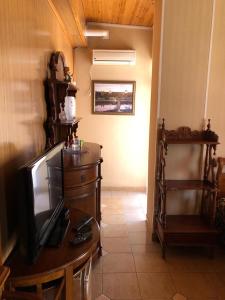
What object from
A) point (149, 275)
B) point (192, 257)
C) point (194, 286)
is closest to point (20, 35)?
point (149, 275)

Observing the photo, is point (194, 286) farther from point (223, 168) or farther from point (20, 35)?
point (20, 35)

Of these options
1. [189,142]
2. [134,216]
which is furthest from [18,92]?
[134,216]

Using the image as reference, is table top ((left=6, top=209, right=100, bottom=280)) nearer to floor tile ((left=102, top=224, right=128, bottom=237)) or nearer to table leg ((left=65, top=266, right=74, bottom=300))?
table leg ((left=65, top=266, right=74, bottom=300))

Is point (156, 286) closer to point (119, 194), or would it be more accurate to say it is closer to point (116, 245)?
point (116, 245)

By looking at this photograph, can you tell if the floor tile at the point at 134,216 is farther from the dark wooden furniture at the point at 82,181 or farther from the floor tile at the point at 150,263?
the dark wooden furniture at the point at 82,181

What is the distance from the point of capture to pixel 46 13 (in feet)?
7.23

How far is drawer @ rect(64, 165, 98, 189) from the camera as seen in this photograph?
2096mm

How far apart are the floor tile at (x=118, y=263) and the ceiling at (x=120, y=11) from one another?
2.95 m

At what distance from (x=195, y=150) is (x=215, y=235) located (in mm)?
883

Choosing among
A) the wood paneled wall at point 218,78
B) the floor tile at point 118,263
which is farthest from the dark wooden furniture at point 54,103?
the wood paneled wall at point 218,78

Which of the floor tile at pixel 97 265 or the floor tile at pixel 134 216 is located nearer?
the floor tile at pixel 97 265

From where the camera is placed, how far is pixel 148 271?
238cm

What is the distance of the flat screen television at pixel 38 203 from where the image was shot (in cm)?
110

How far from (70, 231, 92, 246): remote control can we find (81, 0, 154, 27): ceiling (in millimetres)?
2894
